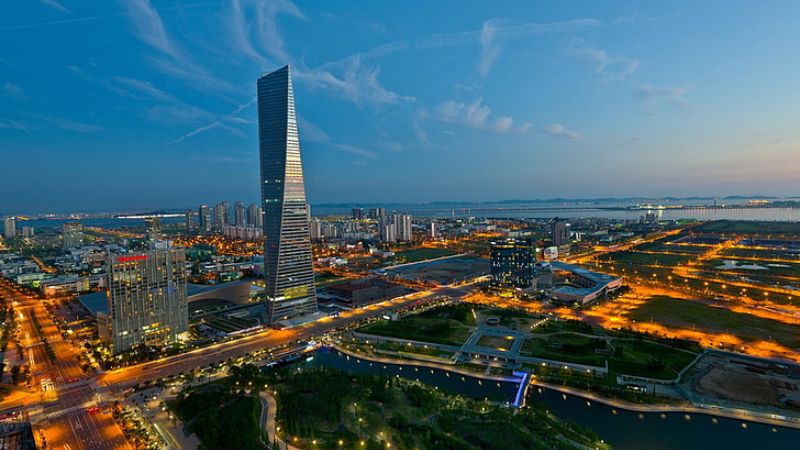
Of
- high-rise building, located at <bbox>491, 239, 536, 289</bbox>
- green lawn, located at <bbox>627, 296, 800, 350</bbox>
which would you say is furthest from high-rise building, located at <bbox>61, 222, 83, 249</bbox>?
green lawn, located at <bbox>627, 296, 800, 350</bbox>

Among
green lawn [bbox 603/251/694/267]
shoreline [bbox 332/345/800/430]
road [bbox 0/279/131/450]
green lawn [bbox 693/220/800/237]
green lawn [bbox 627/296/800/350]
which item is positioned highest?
green lawn [bbox 693/220/800/237]

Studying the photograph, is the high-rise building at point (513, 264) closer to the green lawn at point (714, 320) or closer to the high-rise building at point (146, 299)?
the green lawn at point (714, 320)

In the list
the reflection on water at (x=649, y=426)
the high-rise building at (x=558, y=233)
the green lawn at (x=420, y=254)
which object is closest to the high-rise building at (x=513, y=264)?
the reflection on water at (x=649, y=426)

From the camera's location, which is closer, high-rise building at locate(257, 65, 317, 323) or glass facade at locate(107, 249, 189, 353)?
glass facade at locate(107, 249, 189, 353)

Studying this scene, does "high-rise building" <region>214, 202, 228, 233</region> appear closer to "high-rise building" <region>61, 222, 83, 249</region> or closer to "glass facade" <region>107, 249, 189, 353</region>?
"high-rise building" <region>61, 222, 83, 249</region>

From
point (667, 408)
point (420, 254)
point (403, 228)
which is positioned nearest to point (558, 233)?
point (420, 254)

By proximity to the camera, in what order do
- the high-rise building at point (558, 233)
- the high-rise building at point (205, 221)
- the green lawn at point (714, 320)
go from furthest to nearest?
1. the high-rise building at point (205, 221)
2. the high-rise building at point (558, 233)
3. the green lawn at point (714, 320)

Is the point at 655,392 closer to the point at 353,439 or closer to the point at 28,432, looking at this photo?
the point at 353,439

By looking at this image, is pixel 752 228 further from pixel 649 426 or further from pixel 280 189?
pixel 280 189
